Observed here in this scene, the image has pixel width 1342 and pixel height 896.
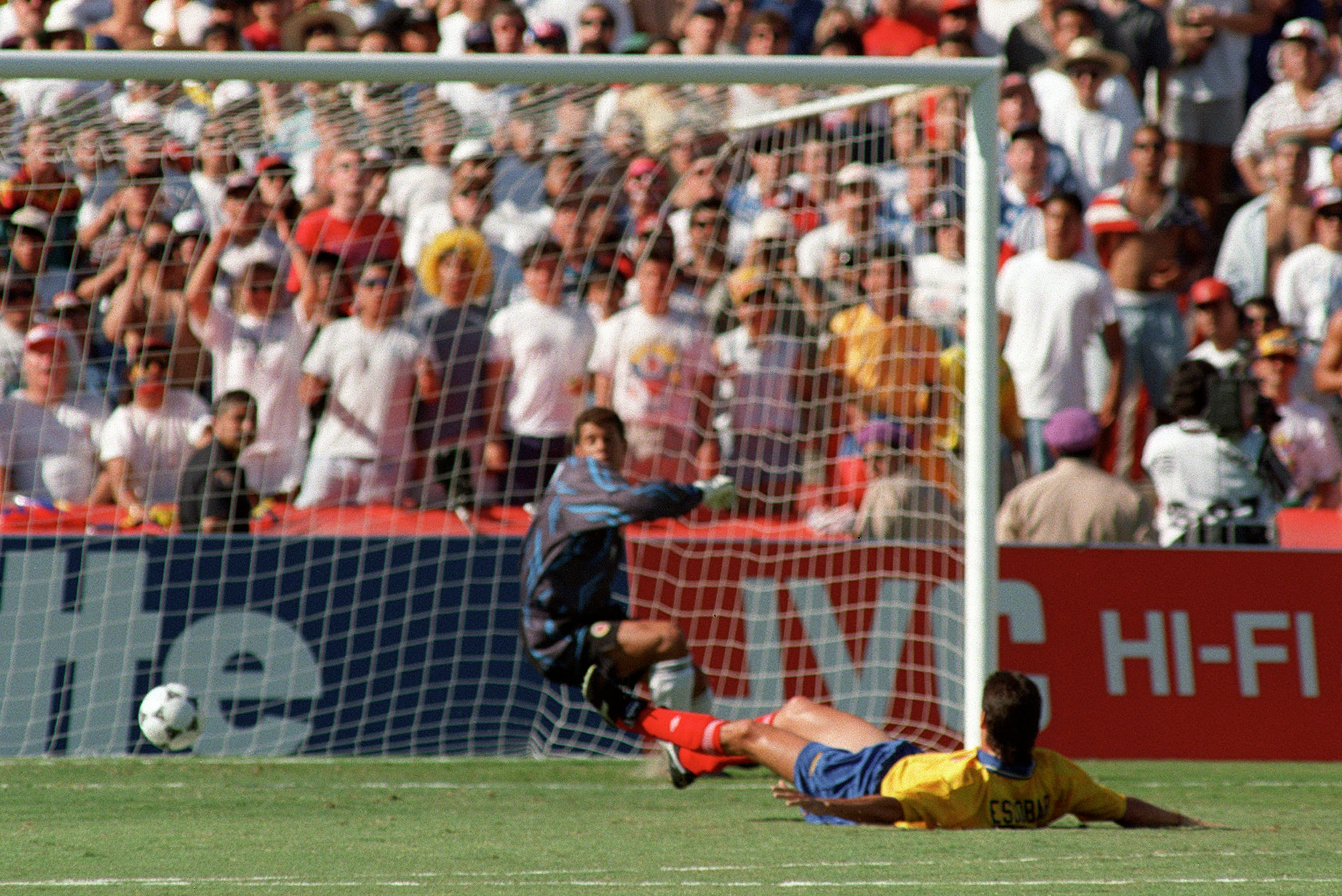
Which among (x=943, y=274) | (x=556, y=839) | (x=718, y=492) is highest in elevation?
(x=943, y=274)

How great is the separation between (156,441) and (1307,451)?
655cm

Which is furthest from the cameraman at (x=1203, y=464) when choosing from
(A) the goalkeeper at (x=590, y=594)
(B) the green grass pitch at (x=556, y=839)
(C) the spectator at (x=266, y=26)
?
(C) the spectator at (x=266, y=26)

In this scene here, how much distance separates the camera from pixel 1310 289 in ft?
37.3

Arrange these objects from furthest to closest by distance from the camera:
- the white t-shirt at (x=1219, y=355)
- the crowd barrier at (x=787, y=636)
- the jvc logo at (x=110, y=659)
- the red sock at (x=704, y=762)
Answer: the white t-shirt at (x=1219, y=355) → the crowd barrier at (x=787, y=636) → the jvc logo at (x=110, y=659) → the red sock at (x=704, y=762)

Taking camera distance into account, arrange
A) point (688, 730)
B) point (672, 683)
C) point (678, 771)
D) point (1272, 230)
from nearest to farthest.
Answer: point (688, 730), point (678, 771), point (672, 683), point (1272, 230)

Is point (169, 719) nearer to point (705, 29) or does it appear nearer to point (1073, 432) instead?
point (1073, 432)

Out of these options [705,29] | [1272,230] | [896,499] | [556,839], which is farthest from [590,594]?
[1272,230]

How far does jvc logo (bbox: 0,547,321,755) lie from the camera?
8602 millimetres

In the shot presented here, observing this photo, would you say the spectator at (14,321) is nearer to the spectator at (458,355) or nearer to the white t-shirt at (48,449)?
the white t-shirt at (48,449)

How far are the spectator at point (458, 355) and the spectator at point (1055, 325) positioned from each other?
3115 millimetres

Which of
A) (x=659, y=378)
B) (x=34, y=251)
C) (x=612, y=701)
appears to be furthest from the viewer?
(x=659, y=378)

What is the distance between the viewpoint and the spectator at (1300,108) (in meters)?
12.4

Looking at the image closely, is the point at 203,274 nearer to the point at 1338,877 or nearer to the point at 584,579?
the point at 584,579

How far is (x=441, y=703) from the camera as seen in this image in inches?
354
